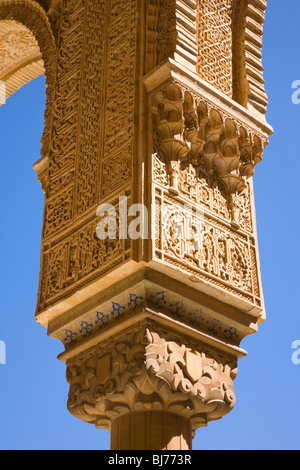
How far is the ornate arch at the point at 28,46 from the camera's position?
436 cm

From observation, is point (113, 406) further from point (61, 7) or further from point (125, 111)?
point (61, 7)

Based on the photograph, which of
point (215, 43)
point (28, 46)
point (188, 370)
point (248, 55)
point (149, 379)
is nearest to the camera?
point (149, 379)

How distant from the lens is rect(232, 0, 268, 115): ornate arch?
393 cm

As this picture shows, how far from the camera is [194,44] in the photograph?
3697mm

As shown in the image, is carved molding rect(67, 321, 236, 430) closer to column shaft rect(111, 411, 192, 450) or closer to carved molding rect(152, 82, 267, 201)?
column shaft rect(111, 411, 192, 450)

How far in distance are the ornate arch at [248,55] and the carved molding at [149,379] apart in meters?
1.27

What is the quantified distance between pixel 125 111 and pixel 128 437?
1370 mm

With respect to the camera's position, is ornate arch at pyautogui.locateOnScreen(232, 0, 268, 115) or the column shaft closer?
the column shaft

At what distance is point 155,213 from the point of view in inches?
128

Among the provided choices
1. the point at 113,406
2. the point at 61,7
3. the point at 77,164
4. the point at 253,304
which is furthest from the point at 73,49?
the point at 113,406

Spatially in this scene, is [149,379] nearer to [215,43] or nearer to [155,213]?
[155,213]


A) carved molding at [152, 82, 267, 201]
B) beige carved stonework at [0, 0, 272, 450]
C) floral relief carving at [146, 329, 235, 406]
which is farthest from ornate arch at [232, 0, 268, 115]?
floral relief carving at [146, 329, 235, 406]

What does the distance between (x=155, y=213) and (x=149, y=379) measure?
2.12ft

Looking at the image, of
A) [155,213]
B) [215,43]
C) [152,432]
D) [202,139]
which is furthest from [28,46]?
[152,432]
